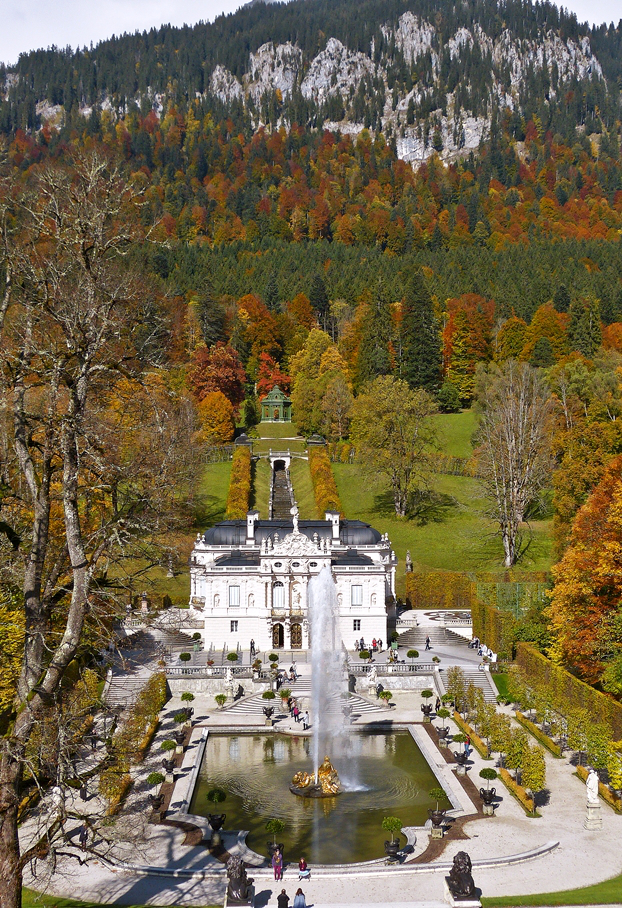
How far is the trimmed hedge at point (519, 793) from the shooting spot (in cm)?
3284

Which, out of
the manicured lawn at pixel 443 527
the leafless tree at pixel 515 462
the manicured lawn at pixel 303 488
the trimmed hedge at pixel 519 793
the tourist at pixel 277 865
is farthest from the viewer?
the manicured lawn at pixel 303 488

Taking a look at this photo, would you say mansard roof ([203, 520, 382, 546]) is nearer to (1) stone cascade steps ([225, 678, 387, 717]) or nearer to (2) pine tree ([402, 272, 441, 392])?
(1) stone cascade steps ([225, 678, 387, 717])

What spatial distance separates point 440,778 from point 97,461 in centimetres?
2803

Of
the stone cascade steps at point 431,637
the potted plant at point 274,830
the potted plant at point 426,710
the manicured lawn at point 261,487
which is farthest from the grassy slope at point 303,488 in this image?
the potted plant at point 274,830

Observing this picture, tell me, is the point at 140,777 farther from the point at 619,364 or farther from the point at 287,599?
the point at 619,364

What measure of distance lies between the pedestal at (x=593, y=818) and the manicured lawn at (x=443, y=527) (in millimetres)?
35953

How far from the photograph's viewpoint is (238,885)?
23.6 metres

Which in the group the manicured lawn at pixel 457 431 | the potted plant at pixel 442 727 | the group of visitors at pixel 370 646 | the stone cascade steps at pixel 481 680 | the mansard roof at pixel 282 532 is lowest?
the potted plant at pixel 442 727

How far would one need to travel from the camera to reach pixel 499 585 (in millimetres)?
60312

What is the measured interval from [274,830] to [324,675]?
625 inches

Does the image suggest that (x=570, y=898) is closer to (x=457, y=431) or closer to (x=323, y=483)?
(x=323, y=483)

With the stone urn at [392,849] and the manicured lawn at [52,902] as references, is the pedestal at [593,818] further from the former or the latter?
the manicured lawn at [52,902]

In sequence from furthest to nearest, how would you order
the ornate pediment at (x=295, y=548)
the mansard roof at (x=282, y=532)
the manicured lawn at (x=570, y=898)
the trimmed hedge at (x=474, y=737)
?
the mansard roof at (x=282, y=532) < the ornate pediment at (x=295, y=548) < the trimmed hedge at (x=474, y=737) < the manicured lawn at (x=570, y=898)

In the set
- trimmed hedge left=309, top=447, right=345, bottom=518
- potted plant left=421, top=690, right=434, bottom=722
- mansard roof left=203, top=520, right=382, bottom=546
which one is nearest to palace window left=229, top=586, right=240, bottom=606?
mansard roof left=203, top=520, right=382, bottom=546
